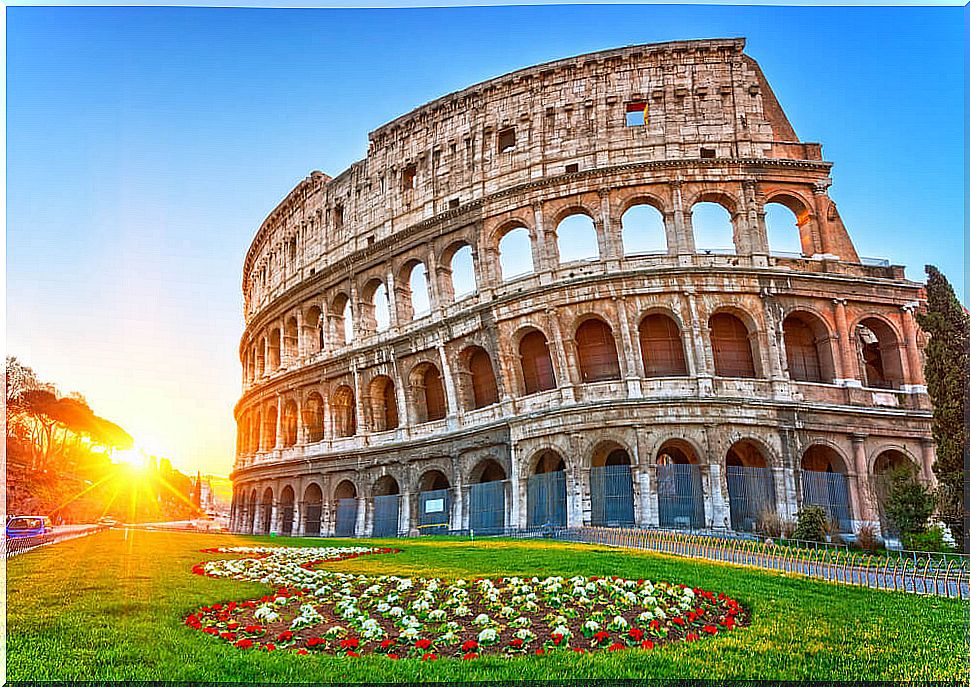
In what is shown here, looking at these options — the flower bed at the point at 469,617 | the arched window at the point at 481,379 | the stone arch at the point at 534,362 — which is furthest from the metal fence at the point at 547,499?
the flower bed at the point at 469,617

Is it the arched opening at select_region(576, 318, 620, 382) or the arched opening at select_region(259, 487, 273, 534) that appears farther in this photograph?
the arched opening at select_region(259, 487, 273, 534)

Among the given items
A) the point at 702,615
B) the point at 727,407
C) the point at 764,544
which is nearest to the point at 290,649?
the point at 702,615

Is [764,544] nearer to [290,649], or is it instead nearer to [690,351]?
[690,351]

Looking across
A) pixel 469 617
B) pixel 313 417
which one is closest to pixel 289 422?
pixel 313 417

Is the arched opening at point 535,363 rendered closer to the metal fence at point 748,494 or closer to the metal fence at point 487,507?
the metal fence at point 487,507

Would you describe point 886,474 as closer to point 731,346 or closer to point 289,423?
point 731,346

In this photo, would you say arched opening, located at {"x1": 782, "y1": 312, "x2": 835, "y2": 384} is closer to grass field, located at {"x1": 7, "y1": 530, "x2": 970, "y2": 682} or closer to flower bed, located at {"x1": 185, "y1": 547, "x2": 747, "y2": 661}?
grass field, located at {"x1": 7, "y1": 530, "x2": 970, "y2": 682}

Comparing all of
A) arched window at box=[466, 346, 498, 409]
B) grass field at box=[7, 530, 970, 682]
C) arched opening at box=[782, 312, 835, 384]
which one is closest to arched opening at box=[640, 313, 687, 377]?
arched opening at box=[782, 312, 835, 384]

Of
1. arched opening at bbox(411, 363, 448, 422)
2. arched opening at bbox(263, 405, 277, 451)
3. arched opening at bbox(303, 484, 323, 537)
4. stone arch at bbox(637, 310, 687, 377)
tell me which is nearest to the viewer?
stone arch at bbox(637, 310, 687, 377)
